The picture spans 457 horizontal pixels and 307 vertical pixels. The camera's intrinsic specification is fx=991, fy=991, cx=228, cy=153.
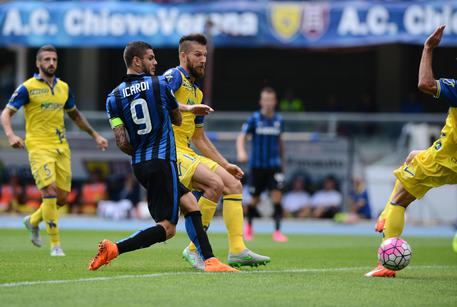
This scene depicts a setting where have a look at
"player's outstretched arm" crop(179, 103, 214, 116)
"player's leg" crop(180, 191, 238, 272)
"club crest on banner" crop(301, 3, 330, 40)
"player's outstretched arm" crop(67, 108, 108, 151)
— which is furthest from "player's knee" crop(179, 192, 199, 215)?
"club crest on banner" crop(301, 3, 330, 40)

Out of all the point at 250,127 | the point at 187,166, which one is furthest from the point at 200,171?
the point at 250,127

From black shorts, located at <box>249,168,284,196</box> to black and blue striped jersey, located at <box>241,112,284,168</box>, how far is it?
93mm

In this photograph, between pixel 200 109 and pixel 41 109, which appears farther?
pixel 41 109

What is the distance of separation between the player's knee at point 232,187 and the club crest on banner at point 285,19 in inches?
559

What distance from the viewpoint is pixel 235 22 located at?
24.0m

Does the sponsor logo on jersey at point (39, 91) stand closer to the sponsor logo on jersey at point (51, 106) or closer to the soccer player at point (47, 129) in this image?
the soccer player at point (47, 129)

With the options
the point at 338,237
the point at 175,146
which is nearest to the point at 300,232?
the point at 338,237

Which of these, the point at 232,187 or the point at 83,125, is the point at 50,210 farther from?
the point at 232,187

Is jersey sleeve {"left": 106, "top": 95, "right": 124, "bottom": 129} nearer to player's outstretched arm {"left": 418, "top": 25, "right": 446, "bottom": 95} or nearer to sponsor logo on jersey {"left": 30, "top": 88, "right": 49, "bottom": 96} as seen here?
player's outstretched arm {"left": 418, "top": 25, "right": 446, "bottom": 95}

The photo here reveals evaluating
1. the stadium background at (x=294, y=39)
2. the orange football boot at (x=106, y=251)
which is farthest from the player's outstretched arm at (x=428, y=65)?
the stadium background at (x=294, y=39)

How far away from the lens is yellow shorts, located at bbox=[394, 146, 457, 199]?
9125 millimetres

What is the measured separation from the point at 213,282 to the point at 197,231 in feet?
3.49

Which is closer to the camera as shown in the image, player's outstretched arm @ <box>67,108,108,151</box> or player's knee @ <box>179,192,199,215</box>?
player's knee @ <box>179,192,199,215</box>

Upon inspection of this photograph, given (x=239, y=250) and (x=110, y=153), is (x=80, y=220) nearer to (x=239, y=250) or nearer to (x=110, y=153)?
(x=110, y=153)
